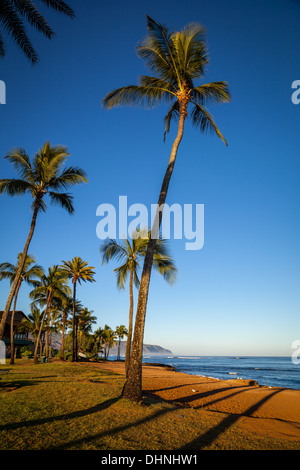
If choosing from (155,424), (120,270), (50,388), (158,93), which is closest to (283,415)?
(155,424)

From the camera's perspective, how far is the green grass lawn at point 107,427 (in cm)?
444

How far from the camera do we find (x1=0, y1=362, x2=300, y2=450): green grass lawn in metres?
4.44

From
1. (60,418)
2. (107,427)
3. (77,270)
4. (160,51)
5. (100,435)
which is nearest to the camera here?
(100,435)

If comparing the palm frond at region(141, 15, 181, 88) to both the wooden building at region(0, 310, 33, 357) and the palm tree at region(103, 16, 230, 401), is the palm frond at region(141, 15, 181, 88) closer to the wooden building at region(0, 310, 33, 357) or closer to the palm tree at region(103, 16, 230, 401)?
the palm tree at region(103, 16, 230, 401)

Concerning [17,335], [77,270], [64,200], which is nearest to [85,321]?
[17,335]

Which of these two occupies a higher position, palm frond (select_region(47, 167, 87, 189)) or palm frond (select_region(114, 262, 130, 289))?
palm frond (select_region(47, 167, 87, 189))

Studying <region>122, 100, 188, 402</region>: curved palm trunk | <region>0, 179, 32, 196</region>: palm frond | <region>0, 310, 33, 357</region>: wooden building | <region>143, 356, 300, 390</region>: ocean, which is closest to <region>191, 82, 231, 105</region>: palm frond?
<region>122, 100, 188, 402</region>: curved palm trunk

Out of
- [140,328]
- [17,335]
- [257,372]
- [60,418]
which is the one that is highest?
[140,328]

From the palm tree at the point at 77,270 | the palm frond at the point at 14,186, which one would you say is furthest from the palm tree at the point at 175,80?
the palm tree at the point at 77,270

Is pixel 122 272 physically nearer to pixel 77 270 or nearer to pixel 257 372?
pixel 77 270

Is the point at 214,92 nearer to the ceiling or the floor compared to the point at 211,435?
nearer to the ceiling

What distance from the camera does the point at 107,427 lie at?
528cm
